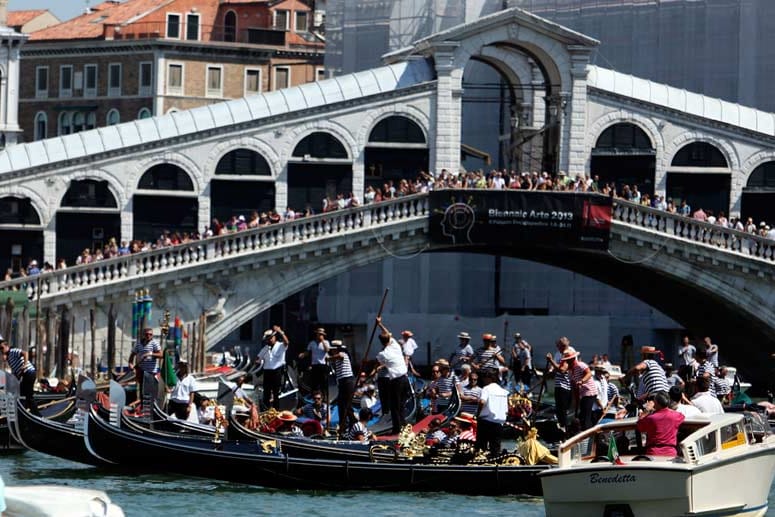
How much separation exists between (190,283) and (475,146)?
9.84 meters

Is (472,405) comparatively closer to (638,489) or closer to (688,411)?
(688,411)

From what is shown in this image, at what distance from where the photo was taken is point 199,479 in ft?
76.4

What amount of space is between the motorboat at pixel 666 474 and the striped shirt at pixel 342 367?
19.2 feet

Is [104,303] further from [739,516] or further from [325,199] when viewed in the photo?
[739,516]

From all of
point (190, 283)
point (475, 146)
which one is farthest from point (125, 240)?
point (475, 146)

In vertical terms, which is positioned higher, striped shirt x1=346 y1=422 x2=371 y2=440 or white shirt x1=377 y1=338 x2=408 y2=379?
white shirt x1=377 y1=338 x2=408 y2=379

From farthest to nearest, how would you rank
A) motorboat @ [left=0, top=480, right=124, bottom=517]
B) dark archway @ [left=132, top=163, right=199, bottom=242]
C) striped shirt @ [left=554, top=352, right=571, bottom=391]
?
1. dark archway @ [left=132, top=163, right=199, bottom=242]
2. striped shirt @ [left=554, top=352, right=571, bottom=391]
3. motorboat @ [left=0, top=480, right=124, bottom=517]

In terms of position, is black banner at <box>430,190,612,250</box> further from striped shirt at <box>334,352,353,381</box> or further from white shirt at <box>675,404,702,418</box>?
white shirt at <box>675,404,702,418</box>

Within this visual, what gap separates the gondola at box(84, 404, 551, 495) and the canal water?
0.11 metres

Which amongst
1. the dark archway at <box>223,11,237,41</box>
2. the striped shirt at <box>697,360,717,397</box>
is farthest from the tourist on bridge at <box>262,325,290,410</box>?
the dark archway at <box>223,11,237,41</box>

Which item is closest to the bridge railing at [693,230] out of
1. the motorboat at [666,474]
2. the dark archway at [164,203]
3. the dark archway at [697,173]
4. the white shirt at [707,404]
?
the dark archway at [697,173]

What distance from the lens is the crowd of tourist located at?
35531 millimetres

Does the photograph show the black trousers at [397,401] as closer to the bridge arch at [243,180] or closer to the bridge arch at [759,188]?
the bridge arch at [243,180]

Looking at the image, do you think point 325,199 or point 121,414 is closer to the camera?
point 121,414
